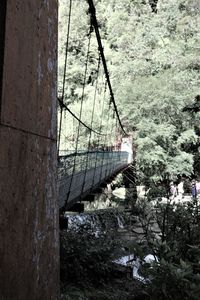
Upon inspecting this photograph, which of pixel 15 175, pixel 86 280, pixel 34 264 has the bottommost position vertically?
pixel 86 280

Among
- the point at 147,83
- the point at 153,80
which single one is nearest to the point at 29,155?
the point at 147,83

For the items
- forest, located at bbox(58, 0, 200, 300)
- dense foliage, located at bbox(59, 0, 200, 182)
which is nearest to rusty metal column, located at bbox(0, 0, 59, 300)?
forest, located at bbox(58, 0, 200, 300)

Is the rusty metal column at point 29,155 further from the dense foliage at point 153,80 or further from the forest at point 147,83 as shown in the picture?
the dense foliage at point 153,80

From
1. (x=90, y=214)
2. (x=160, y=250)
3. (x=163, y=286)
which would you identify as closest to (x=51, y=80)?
(x=163, y=286)

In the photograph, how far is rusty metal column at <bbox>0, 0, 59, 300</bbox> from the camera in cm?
73

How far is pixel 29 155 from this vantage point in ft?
2.72

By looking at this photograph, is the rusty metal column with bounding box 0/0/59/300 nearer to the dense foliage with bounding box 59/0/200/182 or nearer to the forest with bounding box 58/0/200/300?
the forest with bounding box 58/0/200/300

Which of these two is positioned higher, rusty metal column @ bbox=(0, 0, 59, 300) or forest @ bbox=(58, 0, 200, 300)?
forest @ bbox=(58, 0, 200, 300)

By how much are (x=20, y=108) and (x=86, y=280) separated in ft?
10.1

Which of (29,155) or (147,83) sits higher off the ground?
(147,83)

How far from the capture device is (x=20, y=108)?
2.56 feet

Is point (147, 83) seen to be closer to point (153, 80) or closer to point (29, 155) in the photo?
point (153, 80)

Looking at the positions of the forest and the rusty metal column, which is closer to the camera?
the rusty metal column

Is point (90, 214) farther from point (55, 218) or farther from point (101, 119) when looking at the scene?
point (55, 218)
